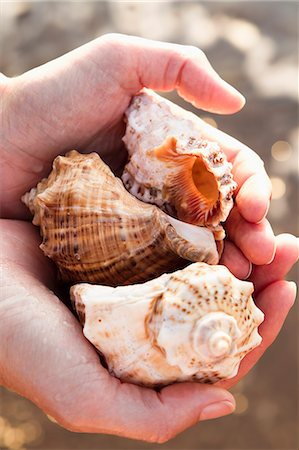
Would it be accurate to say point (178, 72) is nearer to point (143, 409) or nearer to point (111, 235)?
point (111, 235)

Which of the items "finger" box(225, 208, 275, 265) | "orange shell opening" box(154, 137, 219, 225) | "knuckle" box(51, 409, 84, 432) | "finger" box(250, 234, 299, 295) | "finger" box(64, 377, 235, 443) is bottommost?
"knuckle" box(51, 409, 84, 432)

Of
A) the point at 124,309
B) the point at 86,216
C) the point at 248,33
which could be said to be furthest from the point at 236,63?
the point at 124,309

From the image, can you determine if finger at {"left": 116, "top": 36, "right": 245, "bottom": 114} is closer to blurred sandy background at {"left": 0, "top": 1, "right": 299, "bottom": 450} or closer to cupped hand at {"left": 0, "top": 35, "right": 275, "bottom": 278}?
cupped hand at {"left": 0, "top": 35, "right": 275, "bottom": 278}

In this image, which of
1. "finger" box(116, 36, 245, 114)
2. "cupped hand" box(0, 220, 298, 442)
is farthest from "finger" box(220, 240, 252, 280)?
"finger" box(116, 36, 245, 114)

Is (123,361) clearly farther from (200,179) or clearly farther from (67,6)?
(67,6)

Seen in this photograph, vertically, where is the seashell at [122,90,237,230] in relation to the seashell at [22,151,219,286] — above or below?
above

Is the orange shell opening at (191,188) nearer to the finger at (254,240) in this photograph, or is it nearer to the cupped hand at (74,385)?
the finger at (254,240)

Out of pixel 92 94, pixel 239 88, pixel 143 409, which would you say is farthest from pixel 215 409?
pixel 239 88
